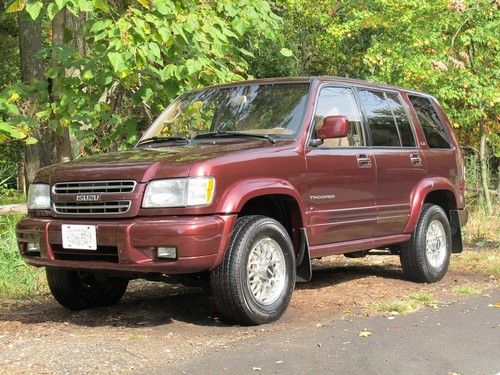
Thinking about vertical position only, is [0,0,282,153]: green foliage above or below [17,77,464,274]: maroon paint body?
above

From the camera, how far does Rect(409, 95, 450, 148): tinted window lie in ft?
27.1

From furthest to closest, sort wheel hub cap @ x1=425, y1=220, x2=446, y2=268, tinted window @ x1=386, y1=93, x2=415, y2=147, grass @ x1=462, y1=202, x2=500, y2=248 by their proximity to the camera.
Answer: grass @ x1=462, y1=202, x2=500, y2=248 < wheel hub cap @ x1=425, y1=220, x2=446, y2=268 < tinted window @ x1=386, y1=93, x2=415, y2=147

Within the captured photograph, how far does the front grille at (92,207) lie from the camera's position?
541 centimetres

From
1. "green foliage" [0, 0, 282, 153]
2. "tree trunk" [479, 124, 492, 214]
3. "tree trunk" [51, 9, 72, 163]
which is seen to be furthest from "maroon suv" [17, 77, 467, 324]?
"tree trunk" [479, 124, 492, 214]

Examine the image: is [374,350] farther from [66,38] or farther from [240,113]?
[66,38]

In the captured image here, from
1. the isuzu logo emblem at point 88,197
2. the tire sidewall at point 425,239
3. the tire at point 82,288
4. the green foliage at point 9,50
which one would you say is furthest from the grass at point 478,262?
the green foliage at point 9,50

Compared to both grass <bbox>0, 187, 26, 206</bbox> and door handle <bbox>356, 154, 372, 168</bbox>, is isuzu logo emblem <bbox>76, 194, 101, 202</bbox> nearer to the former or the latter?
door handle <bbox>356, 154, 372, 168</bbox>

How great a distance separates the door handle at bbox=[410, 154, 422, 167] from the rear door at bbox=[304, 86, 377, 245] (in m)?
0.82

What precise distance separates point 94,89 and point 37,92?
0.73 meters

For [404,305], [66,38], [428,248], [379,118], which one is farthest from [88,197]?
[66,38]

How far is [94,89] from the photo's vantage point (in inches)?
331

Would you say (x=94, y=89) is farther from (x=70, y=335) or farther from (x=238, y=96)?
(x=70, y=335)

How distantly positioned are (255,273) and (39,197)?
6.15ft

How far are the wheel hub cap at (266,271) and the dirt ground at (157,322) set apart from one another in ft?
0.80
